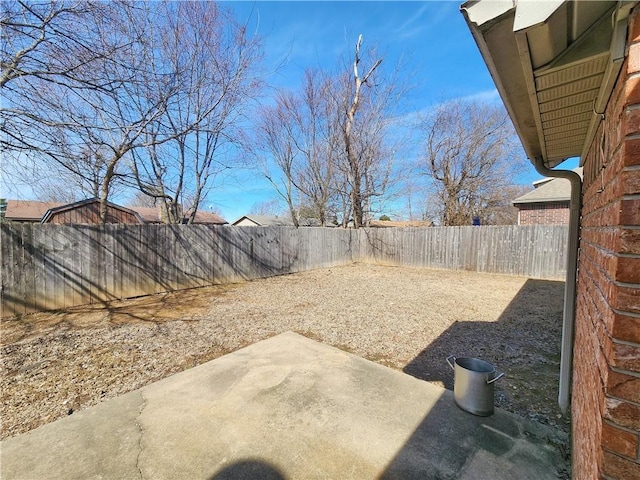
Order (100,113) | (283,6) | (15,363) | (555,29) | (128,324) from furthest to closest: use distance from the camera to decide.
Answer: (283,6)
(100,113)
(128,324)
(15,363)
(555,29)

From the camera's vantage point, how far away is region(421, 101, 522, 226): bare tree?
14398 millimetres

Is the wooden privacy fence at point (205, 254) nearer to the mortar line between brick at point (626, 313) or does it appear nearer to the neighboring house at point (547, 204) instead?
the neighboring house at point (547, 204)

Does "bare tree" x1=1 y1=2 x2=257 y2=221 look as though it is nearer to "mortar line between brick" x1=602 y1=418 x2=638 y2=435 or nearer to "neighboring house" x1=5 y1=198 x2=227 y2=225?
"mortar line between brick" x1=602 y1=418 x2=638 y2=435

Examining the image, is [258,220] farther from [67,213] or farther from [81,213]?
[67,213]

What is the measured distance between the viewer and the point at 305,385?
2.29m

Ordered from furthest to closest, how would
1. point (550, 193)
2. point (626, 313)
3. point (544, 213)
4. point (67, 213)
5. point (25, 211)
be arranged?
point (25, 211), point (67, 213), point (544, 213), point (550, 193), point (626, 313)

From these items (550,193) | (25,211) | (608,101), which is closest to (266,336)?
(608,101)

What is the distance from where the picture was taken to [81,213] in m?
15.3

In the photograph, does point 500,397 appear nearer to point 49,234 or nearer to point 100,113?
point 49,234

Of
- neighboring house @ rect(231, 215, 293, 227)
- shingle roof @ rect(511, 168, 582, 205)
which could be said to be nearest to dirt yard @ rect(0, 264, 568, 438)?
shingle roof @ rect(511, 168, 582, 205)

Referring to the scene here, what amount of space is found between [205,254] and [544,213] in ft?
44.9

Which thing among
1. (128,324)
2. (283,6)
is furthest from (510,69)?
(283,6)

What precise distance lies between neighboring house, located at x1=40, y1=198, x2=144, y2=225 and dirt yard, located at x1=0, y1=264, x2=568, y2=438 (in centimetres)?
1208

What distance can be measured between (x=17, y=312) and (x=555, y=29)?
6.96 m
